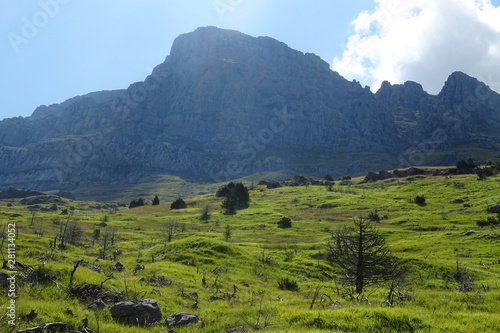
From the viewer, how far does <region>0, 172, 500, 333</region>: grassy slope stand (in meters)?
12.0

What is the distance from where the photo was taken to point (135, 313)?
1258 cm

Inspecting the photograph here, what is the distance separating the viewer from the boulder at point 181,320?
12.5 meters

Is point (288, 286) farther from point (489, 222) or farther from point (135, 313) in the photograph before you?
point (489, 222)

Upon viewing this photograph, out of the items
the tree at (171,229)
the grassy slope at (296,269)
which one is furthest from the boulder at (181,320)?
the tree at (171,229)

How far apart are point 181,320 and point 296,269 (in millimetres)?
25721

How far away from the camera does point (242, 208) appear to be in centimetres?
11588

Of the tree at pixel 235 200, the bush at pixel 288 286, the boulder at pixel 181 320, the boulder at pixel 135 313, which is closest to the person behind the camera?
the boulder at pixel 135 313

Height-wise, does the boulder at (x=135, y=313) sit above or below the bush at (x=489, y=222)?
above

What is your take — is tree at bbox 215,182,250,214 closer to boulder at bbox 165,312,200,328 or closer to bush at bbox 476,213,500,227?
bush at bbox 476,213,500,227

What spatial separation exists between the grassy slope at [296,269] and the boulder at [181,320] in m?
0.57

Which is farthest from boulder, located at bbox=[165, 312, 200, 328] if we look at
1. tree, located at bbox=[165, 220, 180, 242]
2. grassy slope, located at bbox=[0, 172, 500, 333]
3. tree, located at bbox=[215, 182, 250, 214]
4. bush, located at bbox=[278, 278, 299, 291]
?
tree, located at bbox=[215, 182, 250, 214]

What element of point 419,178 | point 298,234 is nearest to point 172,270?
point 298,234

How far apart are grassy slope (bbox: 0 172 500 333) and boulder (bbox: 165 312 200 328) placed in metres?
0.57

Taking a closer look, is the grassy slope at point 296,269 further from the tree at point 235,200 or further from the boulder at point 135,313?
the tree at point 235,200
